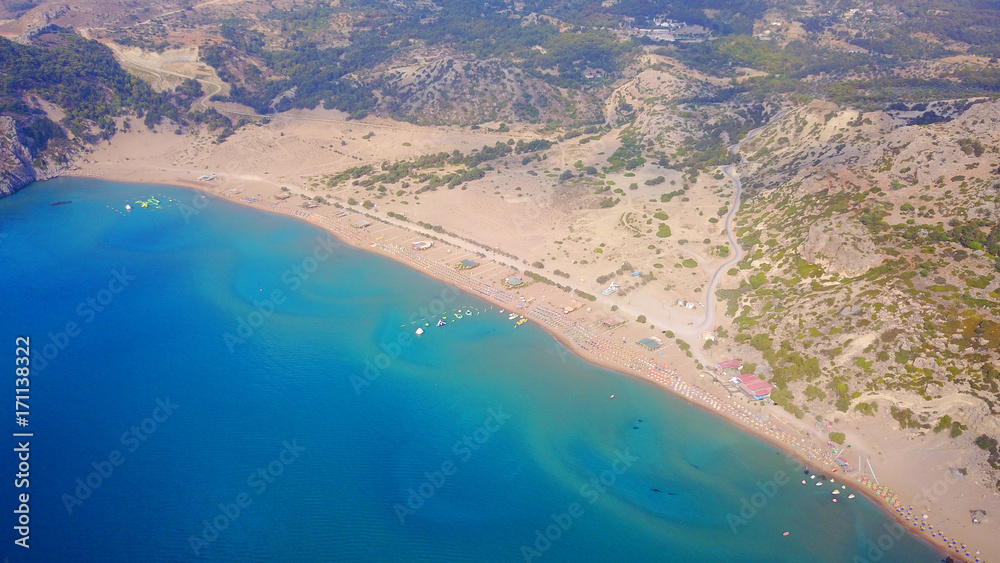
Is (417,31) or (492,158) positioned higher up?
(417,31)

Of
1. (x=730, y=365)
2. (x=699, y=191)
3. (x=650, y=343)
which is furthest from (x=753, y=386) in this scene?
(x=699, y=191)

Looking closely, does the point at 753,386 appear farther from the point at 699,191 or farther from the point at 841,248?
the point at 699,191

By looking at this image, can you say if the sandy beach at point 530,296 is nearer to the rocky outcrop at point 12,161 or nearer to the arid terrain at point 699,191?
the arid terrain at point 699,191

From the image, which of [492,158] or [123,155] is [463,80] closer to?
[492,158]

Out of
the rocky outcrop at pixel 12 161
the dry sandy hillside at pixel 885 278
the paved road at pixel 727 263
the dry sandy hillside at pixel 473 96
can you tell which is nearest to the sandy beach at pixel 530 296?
the paved road at pixel 727 263

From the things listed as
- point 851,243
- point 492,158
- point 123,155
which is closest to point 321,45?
point 123,155

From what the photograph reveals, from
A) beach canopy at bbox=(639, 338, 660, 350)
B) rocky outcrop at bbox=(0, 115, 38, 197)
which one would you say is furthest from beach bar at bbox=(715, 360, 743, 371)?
rocky outcrop at bbox=(0, 115, 38, 197)

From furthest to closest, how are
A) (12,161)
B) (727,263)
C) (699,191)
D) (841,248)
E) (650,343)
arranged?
1. (12,161)
2. (699,191)
3. (727,263)
4. (650,343)
5. (841,248)
